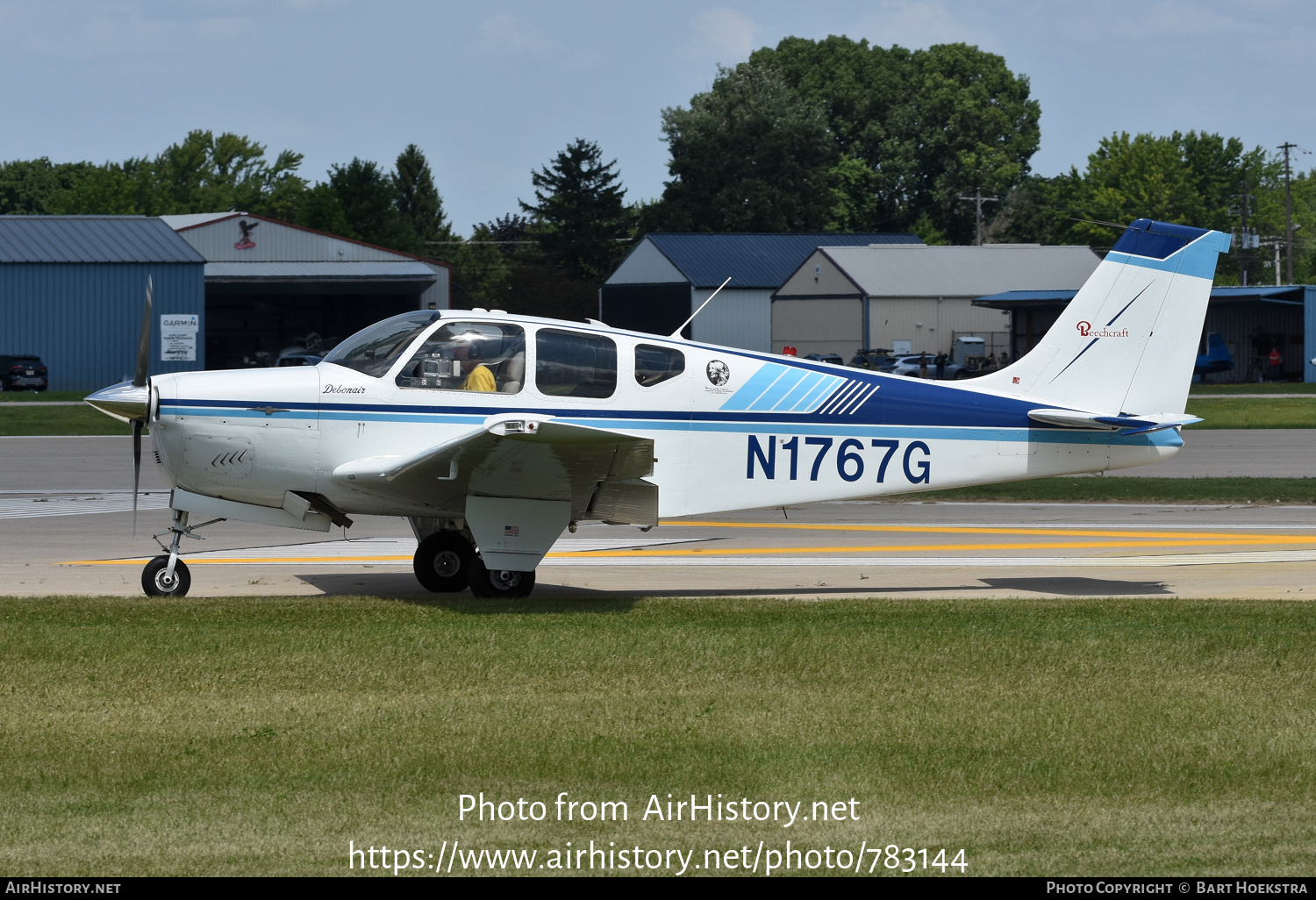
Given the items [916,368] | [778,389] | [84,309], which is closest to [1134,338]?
[778,389]

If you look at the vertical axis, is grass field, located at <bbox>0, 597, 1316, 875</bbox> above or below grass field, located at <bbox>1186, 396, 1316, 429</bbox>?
below

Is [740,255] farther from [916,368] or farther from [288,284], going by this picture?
[288,284]

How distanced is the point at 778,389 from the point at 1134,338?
3.24 meters

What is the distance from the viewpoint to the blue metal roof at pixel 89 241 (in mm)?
54344

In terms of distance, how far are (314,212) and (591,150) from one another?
831 inches

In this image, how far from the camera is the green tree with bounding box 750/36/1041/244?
395 feet

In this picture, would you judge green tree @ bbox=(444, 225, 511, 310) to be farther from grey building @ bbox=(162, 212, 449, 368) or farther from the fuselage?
the fuselage

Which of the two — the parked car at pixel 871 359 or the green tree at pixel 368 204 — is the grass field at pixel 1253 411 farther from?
the green tree at pixel 368 204

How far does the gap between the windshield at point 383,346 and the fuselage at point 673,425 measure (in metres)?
0.06

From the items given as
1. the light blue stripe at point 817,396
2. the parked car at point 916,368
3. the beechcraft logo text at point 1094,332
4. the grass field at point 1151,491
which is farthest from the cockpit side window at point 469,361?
the parked car at point 916,368

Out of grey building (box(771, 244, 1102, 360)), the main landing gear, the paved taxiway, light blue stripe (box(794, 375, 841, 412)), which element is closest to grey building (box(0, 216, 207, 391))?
grey building (box(771, 244, 1102, 360))

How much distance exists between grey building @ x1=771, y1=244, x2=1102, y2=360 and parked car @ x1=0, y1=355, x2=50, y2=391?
40.0m

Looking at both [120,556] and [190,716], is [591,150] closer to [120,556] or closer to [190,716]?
[120,556]

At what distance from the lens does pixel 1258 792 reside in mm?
6113
